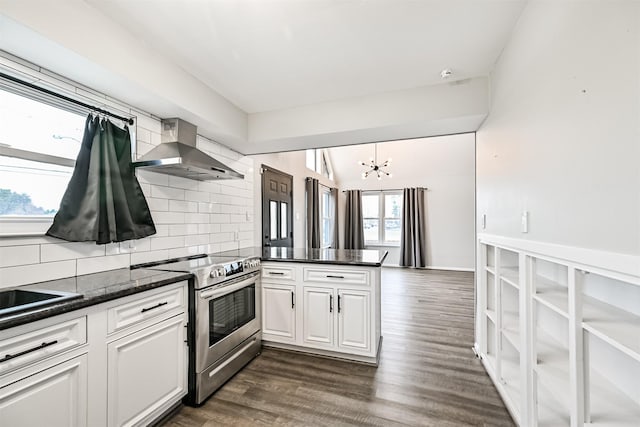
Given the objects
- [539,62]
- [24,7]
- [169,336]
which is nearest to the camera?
[24,7]

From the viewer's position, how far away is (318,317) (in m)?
2.70

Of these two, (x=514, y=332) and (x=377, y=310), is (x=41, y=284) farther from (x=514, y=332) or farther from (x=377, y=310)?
(x=514, y=332)

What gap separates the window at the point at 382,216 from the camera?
8.10 metres

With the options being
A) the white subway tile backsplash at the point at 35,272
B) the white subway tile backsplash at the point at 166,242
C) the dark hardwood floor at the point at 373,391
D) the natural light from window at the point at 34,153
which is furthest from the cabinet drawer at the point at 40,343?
the white subway tile backsplash at the point at 166,242

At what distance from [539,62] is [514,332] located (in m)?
1.71

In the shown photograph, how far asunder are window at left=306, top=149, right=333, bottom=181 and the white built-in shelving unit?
15.9 feet

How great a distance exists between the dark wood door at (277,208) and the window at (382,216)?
3.75 meters

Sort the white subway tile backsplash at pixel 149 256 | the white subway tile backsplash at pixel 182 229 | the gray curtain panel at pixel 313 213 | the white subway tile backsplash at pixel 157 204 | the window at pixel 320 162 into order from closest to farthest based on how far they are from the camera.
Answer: the white subway tile backsplash at pixel 149 256 < the white subway tile backsplash at pixel 157 204 < the white subway tile backsplash at pixel 182 229 < the gray curtain panel at pixel 313 213 < the window at pixel 320 162

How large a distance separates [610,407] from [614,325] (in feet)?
1.23

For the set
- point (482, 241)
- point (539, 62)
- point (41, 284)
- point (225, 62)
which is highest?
point (225, 62)

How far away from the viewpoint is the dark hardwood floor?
1.86 metres

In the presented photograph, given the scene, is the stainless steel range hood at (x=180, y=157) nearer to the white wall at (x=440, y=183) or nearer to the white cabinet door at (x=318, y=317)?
the white cabinet door at (x=318, y=317)

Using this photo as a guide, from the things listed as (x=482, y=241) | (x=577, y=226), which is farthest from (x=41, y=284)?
(x=482, y=241)

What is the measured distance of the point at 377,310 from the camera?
264cm
